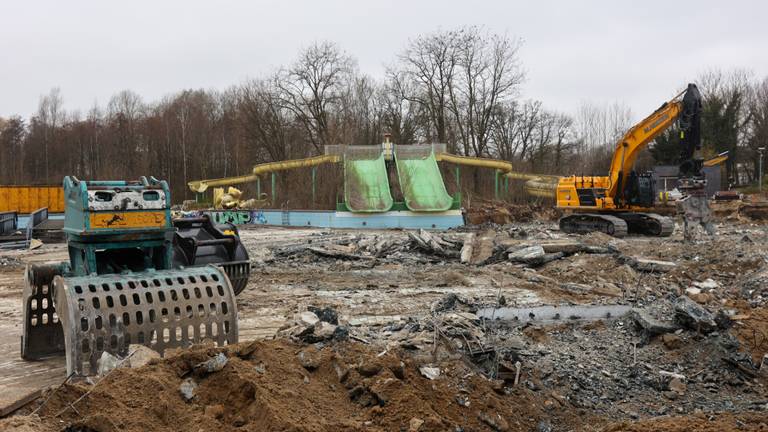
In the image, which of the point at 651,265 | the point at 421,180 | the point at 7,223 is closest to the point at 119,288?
the point at 651,265

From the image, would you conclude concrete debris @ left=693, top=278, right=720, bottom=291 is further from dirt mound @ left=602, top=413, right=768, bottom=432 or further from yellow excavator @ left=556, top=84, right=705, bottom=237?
yellow excavator @ left=556, top=84, right=705, bottom=237

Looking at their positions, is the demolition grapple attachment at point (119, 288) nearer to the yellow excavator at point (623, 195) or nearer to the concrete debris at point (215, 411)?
the concrete debris at point (215, 411)

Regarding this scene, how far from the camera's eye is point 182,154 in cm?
5400

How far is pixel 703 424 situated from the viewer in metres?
4.95

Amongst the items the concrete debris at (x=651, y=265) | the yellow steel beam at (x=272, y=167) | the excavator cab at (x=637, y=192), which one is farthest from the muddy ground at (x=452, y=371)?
the yellow steel beam at (x=272, y=167)

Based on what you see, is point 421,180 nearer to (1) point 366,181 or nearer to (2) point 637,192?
(1) point 366,181

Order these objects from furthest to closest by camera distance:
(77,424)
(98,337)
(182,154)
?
1. (182,154)
2. (98,337)
3. (77,424)

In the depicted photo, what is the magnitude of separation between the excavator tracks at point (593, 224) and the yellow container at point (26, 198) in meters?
24.4

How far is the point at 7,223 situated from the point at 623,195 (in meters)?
21.5

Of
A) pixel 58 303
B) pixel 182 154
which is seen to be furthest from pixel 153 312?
pixel 182 154

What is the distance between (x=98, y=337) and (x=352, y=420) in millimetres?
2544

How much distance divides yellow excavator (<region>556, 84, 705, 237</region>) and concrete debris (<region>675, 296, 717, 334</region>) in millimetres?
13095

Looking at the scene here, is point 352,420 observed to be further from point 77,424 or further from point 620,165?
point 620,165

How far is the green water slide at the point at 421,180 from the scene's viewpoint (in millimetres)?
29406
